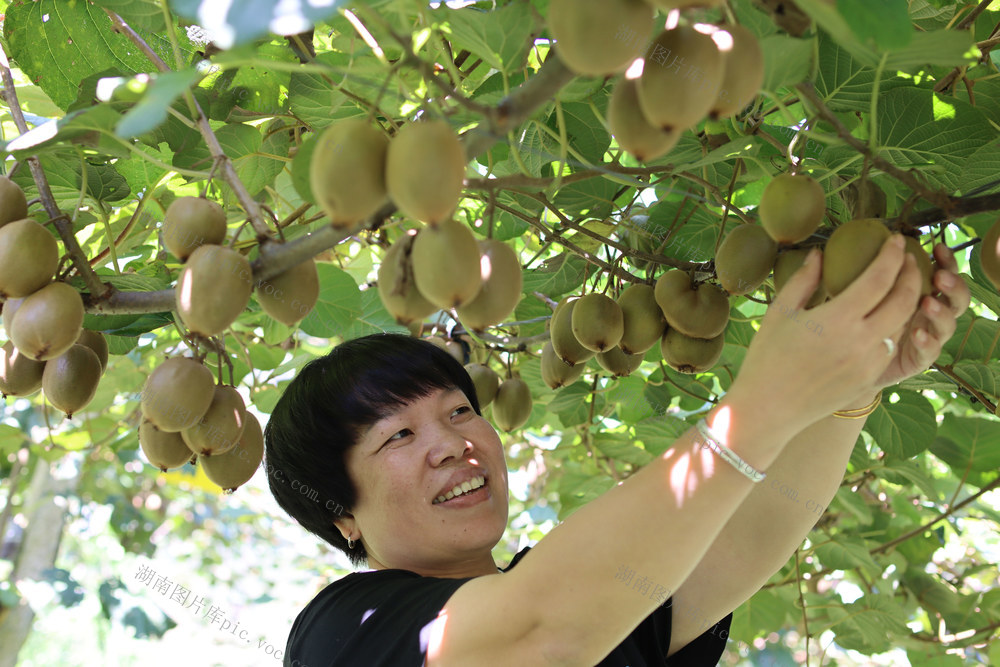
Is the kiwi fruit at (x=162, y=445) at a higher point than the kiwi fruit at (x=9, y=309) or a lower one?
lower

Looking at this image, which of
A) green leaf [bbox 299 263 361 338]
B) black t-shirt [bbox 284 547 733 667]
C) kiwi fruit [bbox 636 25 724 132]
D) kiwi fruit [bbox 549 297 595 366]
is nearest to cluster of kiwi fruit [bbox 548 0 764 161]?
kiwi fruit [bbox 636 25 724 132]

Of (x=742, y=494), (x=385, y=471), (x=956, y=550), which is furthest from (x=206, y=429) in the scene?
(x=956, y=550)

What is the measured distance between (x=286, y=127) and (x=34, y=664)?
8.60 m

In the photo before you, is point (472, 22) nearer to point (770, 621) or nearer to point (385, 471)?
point (385, 471)

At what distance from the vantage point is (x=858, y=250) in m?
0.82

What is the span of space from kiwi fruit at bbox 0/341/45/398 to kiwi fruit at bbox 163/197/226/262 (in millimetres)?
384

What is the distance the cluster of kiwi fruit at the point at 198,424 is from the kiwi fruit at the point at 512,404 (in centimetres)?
62

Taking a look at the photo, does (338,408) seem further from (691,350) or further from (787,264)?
(787,264)

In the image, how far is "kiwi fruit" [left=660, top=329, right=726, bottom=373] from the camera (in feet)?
3.95

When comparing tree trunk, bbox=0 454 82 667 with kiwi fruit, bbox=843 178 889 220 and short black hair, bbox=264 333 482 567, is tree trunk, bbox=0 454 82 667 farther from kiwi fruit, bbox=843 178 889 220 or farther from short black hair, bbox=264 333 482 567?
kiwi fruit, bbox=843 178 889 220

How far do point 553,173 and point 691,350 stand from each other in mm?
482

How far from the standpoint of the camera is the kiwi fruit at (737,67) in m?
0.69

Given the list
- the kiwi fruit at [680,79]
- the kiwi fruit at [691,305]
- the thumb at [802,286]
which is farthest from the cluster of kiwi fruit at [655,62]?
the kiwi fruit at [691,305]

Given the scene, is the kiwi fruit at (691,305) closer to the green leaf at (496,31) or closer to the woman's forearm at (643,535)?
the woman's forearm at (643,535)
